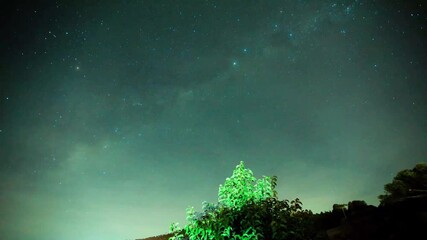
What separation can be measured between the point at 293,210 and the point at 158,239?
18.2 m

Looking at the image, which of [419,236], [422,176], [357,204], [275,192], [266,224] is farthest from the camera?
[422,176]

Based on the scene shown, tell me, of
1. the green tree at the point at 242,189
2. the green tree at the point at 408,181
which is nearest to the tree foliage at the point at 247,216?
the green tree at the point at 242,189

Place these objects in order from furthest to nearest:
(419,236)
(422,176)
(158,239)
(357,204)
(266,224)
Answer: (422,176) < (357,204) < (158,239) < (419,236) < (266,224)

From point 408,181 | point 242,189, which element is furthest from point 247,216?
point 408,181

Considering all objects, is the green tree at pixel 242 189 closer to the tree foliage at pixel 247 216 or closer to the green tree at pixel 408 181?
the tree foliage at pixel 247 216

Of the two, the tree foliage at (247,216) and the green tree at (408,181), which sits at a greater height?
the green tree at (408,181)

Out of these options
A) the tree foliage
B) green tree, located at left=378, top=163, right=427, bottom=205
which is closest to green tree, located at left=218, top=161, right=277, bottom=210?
the tree foliage

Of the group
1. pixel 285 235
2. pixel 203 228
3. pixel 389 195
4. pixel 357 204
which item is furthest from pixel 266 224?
pixel 389 195

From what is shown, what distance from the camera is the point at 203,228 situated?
8086 mm

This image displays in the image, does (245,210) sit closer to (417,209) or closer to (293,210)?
(293,210)

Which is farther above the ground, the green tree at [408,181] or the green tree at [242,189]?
the green tree at [408,181]

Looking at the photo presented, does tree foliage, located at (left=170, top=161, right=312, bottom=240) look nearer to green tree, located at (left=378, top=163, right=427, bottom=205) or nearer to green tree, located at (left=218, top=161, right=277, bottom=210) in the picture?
green tree, located at (left=218, top=161, right=277, bottom=210)

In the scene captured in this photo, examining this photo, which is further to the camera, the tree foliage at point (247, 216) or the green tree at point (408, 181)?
the green tree at point (408, 181)

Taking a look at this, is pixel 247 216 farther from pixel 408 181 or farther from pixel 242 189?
pixel 408 181
